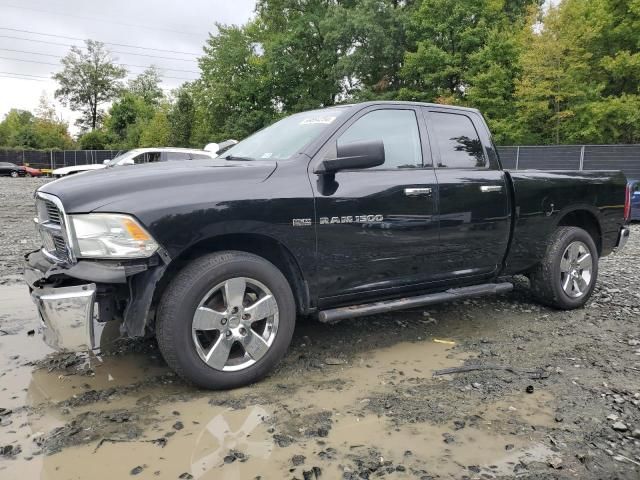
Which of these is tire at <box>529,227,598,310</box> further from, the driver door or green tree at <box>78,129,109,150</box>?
green tree at <box>78,129,109,150</box>

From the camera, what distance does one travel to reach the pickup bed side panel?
15.7 ft

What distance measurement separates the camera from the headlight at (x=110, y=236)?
9.84ft

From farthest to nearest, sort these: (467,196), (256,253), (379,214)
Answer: (467,196) → (379,214) → (256,253)

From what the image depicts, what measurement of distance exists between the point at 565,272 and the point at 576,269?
16 centimetres

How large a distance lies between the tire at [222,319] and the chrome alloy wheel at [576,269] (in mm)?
3123

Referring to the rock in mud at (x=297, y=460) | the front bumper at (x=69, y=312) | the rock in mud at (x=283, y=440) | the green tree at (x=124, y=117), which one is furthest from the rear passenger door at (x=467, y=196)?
the green tree at (x=124, y=117)

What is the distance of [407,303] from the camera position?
3990 mm

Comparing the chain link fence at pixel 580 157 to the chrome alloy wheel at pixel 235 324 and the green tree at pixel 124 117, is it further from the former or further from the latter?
the green tree at pixel 124 117

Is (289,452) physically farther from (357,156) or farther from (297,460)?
(357,156)

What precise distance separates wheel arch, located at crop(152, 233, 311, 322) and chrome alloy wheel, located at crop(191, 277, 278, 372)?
28 centimetres

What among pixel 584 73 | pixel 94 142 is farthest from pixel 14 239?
pixel 94 142

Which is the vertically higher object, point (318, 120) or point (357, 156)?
point (318, 120)

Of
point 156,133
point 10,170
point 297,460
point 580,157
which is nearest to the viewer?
point 297,460

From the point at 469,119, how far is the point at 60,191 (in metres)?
3.46
